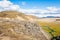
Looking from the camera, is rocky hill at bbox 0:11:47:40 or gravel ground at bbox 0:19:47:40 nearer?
rocky hill at bbox 0:11:47:40

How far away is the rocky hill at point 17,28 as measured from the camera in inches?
321

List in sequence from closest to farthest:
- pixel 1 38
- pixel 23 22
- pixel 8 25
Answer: pixel 1 38 → pixel 8 25 → pixel 23 22

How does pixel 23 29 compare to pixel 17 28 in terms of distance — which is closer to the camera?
pixel 17 28

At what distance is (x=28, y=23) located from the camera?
362 inches

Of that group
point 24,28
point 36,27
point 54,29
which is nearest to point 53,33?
point 54,29

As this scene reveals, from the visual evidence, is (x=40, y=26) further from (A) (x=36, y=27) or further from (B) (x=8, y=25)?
(B) (x=8, y=25)

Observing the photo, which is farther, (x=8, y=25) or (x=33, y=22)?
(x=33, y=22)

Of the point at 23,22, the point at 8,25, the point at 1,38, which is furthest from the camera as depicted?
the point at 23,22

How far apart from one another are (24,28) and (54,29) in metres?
1.52

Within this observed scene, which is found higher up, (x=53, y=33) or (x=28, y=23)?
(x=28, y=23)

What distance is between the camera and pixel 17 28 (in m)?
8.66

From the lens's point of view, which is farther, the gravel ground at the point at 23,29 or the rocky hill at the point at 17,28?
the gravel ground at the point at 23,29

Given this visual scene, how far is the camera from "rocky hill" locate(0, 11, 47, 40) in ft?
26.8

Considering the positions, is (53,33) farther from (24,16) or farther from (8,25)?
(8,25)
